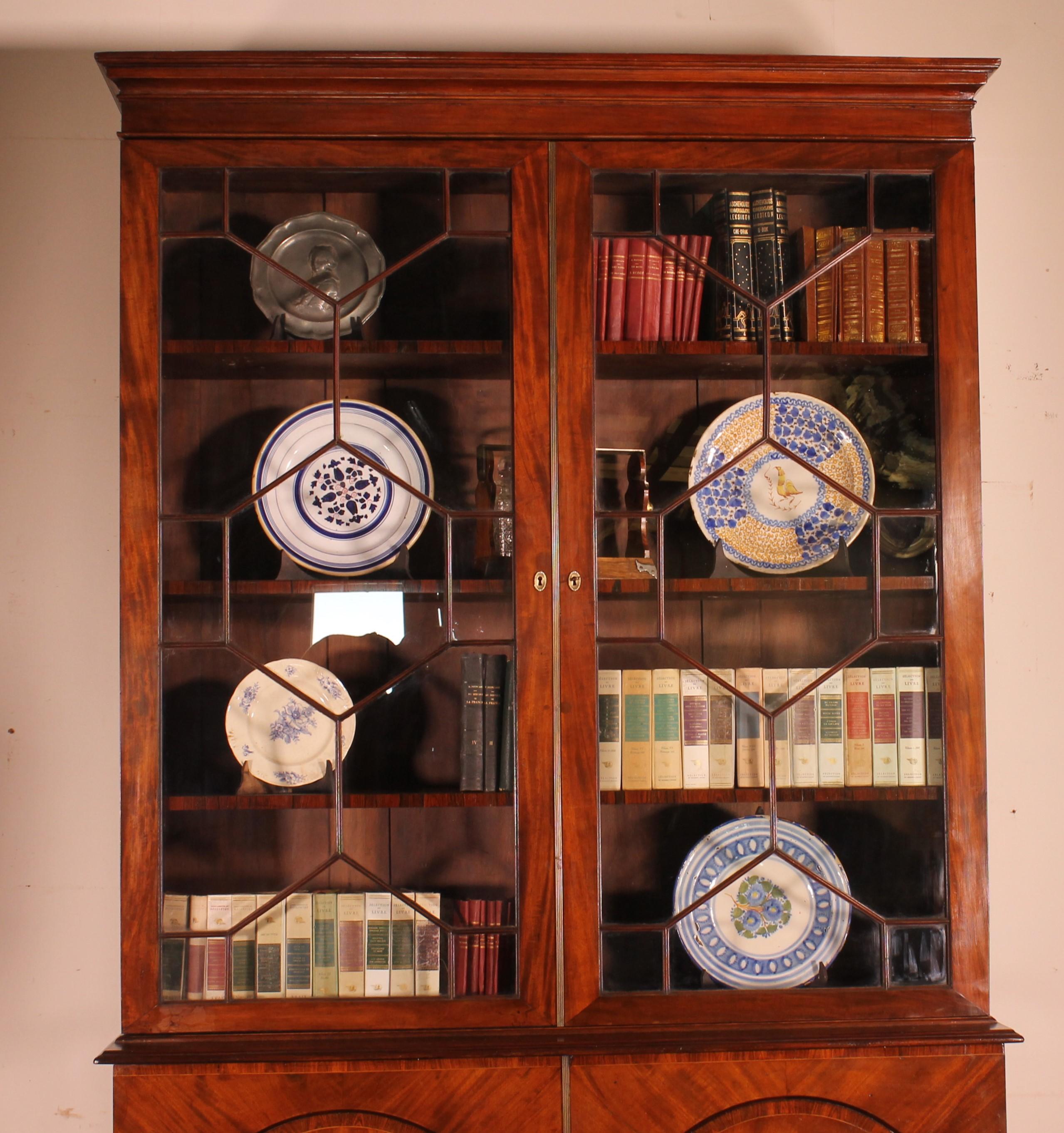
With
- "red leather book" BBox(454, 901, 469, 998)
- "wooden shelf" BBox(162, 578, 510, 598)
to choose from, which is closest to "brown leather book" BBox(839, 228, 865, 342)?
"wooden shelf" BBox(162, 578, 510, 598)

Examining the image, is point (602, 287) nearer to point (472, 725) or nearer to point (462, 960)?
point (472, 725)

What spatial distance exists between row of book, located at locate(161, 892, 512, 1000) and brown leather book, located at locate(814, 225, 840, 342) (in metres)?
0.93

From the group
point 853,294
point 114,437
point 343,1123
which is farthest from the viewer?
point 114,437

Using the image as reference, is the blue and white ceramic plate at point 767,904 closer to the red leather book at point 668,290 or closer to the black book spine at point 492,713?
the black book spine at point 492,713

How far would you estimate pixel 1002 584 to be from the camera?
1658mm

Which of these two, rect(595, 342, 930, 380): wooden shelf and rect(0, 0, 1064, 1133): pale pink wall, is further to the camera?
rect(0, 0, 1064, 1133): pale pink wall

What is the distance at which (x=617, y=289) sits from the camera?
1.33 metres

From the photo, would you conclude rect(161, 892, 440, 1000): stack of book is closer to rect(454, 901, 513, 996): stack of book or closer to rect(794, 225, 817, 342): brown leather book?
rect(454, 901, 513, 996): stack of book

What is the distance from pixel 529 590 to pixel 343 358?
417 millimetres

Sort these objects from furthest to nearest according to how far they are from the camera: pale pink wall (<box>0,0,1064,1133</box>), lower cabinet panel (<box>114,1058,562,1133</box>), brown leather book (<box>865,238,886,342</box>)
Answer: pale pink wall (<box>0,0,1064,1133</box>) < brown leather book (<box>865,238,886,342</box>) < lower cabinet panel (<box>114,1058,562,1133</box>)

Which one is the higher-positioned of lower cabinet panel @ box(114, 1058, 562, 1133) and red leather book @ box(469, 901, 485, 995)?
red leather book @ box(469, 901, 485, 995)

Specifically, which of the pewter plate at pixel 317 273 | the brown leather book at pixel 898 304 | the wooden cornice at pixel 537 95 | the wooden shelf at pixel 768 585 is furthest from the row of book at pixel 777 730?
the wooden cornice at pixel 537 95

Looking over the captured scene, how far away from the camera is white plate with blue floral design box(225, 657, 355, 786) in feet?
4.25

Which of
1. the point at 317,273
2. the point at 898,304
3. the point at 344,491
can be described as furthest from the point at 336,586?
the point at 898,304
